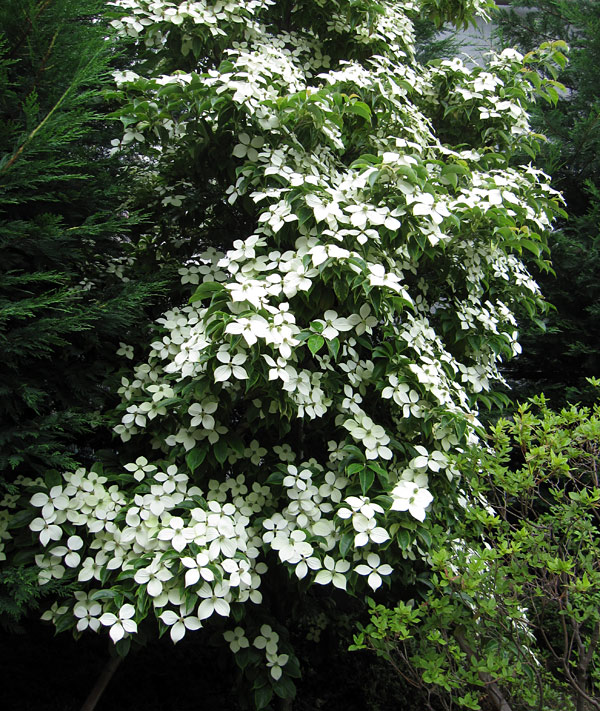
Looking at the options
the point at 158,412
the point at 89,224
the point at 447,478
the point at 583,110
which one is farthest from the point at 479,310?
the point at 583,110

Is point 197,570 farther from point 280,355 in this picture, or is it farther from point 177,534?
point 280,355

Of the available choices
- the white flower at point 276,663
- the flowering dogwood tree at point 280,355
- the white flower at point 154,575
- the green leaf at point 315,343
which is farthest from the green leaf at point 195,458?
the white flower at point 276,663

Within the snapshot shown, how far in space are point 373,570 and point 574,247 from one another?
3.48 m

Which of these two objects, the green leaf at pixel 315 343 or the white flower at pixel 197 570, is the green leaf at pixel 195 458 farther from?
the green leaf at pixel 315 343

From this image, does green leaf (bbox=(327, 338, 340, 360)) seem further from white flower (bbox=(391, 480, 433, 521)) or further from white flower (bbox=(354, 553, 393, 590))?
white flower (bbox=(354, 553, 393, 590))

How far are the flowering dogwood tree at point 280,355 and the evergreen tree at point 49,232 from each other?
6.2 inches

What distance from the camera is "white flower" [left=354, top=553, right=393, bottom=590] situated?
70.3 inches

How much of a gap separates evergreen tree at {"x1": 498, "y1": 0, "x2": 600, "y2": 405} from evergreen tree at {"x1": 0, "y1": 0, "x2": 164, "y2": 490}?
10.2 feet

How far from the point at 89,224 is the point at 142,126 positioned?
50cm

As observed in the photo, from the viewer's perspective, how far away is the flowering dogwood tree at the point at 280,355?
181 cm

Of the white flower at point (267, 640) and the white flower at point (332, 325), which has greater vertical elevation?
the white flower at point (332, 325)

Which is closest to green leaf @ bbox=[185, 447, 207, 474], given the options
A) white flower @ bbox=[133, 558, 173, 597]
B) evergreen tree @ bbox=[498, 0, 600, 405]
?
white flower @ bbox=[133, 558, 173, 597]

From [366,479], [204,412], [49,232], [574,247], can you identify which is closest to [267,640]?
[366,479]

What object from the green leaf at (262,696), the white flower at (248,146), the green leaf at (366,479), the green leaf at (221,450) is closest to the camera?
the green leaf at (366,479)
